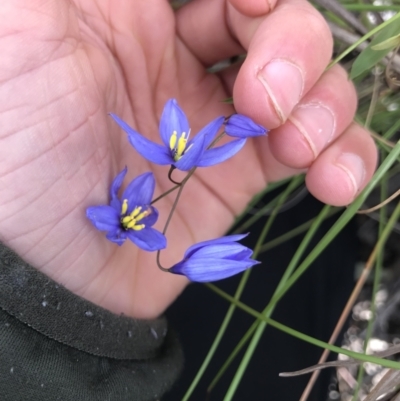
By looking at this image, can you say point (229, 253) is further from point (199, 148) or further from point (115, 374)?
point (115, 374)

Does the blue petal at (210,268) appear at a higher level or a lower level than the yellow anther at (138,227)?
higher

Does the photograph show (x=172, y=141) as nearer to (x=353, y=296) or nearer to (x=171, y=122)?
(x=171, y=122)

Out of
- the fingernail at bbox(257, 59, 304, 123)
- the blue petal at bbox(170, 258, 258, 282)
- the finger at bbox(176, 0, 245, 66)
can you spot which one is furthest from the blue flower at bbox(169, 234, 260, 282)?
the finger at bbox(176, 0, 245, 66)

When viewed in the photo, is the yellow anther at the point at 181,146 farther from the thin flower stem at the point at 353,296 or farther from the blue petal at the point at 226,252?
the thin flower stem at the point at 353,296

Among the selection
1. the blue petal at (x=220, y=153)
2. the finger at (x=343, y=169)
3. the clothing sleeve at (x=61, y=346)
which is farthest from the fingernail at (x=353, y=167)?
the clothing sleeve at (x=61, y=346)

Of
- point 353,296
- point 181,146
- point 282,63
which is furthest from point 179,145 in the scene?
point 353,296

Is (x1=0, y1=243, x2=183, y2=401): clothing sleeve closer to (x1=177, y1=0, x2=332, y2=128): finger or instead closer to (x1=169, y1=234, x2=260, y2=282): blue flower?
(x1=169, y1=234, x2=260, y2=282): blue flower
